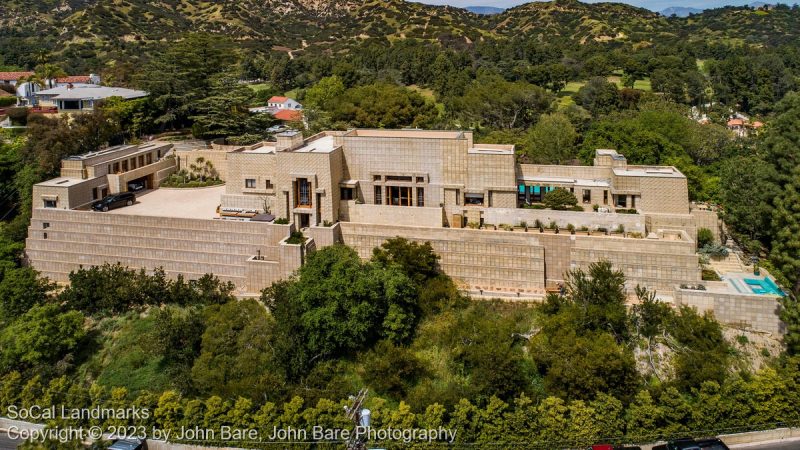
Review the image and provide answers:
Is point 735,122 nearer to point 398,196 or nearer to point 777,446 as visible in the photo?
point 398,196

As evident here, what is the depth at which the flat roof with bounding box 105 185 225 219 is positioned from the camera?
33.4 m

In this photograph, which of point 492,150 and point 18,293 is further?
point 492,150

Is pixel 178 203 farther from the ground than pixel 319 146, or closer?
closer

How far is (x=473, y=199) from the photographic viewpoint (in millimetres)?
31484

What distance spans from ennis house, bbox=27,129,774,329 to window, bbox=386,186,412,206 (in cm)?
7

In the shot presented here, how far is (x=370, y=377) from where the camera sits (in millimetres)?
24094

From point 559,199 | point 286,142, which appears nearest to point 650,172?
point 559,199

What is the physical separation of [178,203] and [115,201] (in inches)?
135

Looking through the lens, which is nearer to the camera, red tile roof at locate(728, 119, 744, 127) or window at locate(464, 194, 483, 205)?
window at locate(464, 194, 483, 205)

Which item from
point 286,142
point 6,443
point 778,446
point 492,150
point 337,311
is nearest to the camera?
point 778,446

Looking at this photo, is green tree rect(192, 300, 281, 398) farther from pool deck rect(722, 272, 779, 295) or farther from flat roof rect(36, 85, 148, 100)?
flat roof rect(36, 85, 148, 100)

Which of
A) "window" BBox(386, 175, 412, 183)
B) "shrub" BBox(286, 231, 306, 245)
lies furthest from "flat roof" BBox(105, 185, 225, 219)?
"window" BBox(386, 175, 412, 183)

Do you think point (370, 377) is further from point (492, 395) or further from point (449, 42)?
point (449, 42)

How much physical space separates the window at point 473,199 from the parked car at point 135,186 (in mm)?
21285
